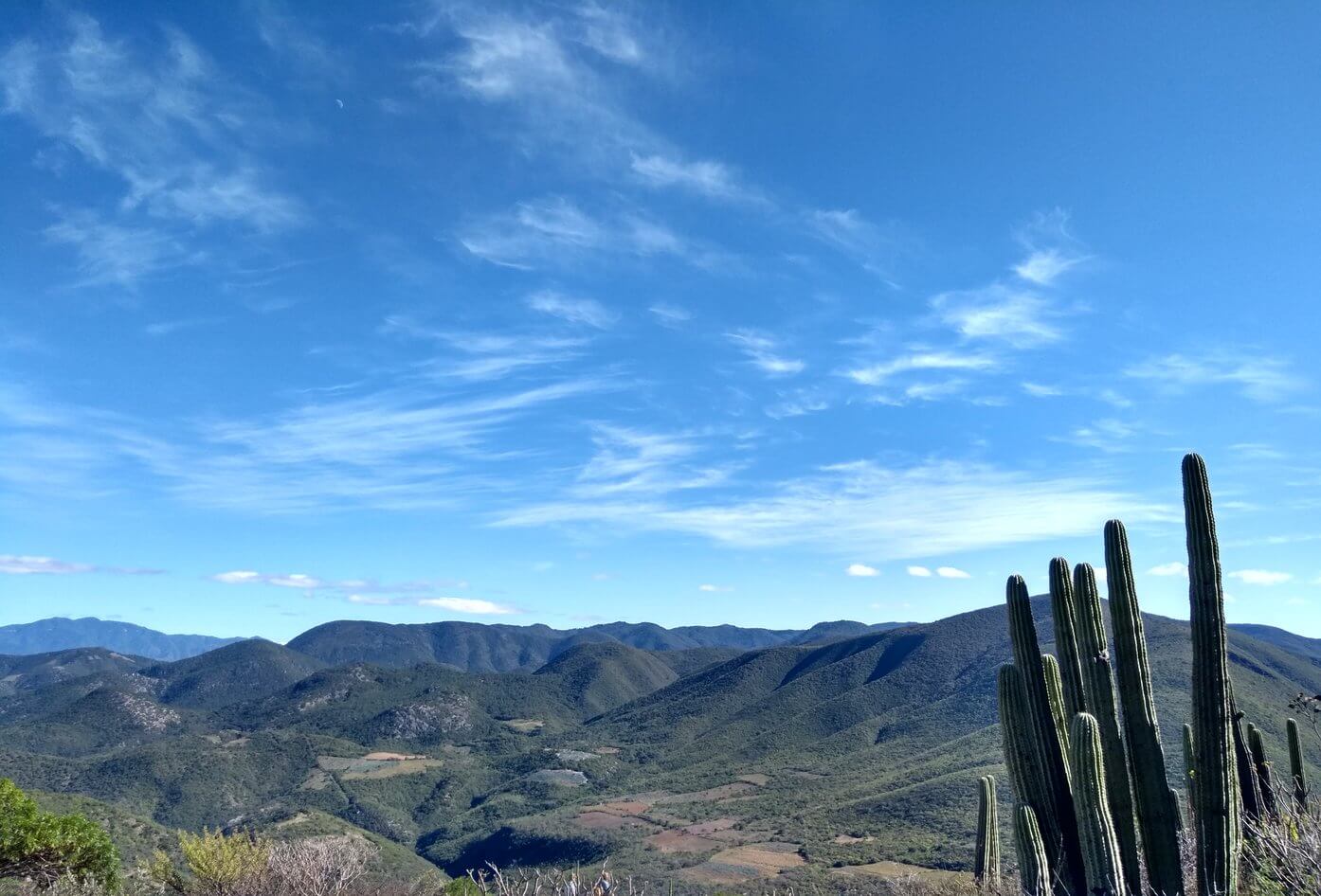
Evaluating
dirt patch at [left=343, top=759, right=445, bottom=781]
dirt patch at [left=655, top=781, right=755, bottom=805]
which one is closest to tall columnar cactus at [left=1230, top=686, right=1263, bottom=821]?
dirt patch at [left=655, top=781, right=755, bottom=805]

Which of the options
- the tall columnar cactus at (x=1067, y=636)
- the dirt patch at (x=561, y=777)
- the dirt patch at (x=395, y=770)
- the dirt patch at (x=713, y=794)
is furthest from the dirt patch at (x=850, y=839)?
the dirt patch at (x=395, y=770)

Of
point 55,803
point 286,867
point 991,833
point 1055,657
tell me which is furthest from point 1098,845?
point 55,803

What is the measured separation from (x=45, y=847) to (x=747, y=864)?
56.3 metres

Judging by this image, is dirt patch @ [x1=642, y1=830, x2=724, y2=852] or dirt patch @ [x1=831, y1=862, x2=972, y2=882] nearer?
dirt patch @ [x1=831, y1=862, x2=972, y2=882]

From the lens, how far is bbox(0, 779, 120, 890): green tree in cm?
2531

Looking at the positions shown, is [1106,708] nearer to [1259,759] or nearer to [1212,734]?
[1212,734]

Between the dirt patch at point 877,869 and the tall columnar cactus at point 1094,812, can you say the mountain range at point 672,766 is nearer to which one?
the dirt patch at point 877,869

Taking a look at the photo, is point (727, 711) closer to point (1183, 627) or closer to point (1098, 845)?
point (1183, 627)

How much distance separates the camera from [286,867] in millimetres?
25547

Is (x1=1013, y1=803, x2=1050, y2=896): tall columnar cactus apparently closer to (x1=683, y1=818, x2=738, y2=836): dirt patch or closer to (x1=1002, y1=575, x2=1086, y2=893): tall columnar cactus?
(x1=1002, y1=575, x2=1086, y2=893): tall columnar cactus

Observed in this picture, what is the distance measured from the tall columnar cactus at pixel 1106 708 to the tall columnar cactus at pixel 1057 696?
78cm

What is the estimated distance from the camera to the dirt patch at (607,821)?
95.6 metres

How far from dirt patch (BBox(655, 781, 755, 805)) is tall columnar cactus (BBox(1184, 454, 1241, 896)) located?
333 feet

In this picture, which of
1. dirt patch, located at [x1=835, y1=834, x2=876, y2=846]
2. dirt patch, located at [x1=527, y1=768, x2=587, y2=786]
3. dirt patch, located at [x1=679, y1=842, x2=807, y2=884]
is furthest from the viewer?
dirt patch, located at [x1=527, y1=768, x2=587, y2=786]
